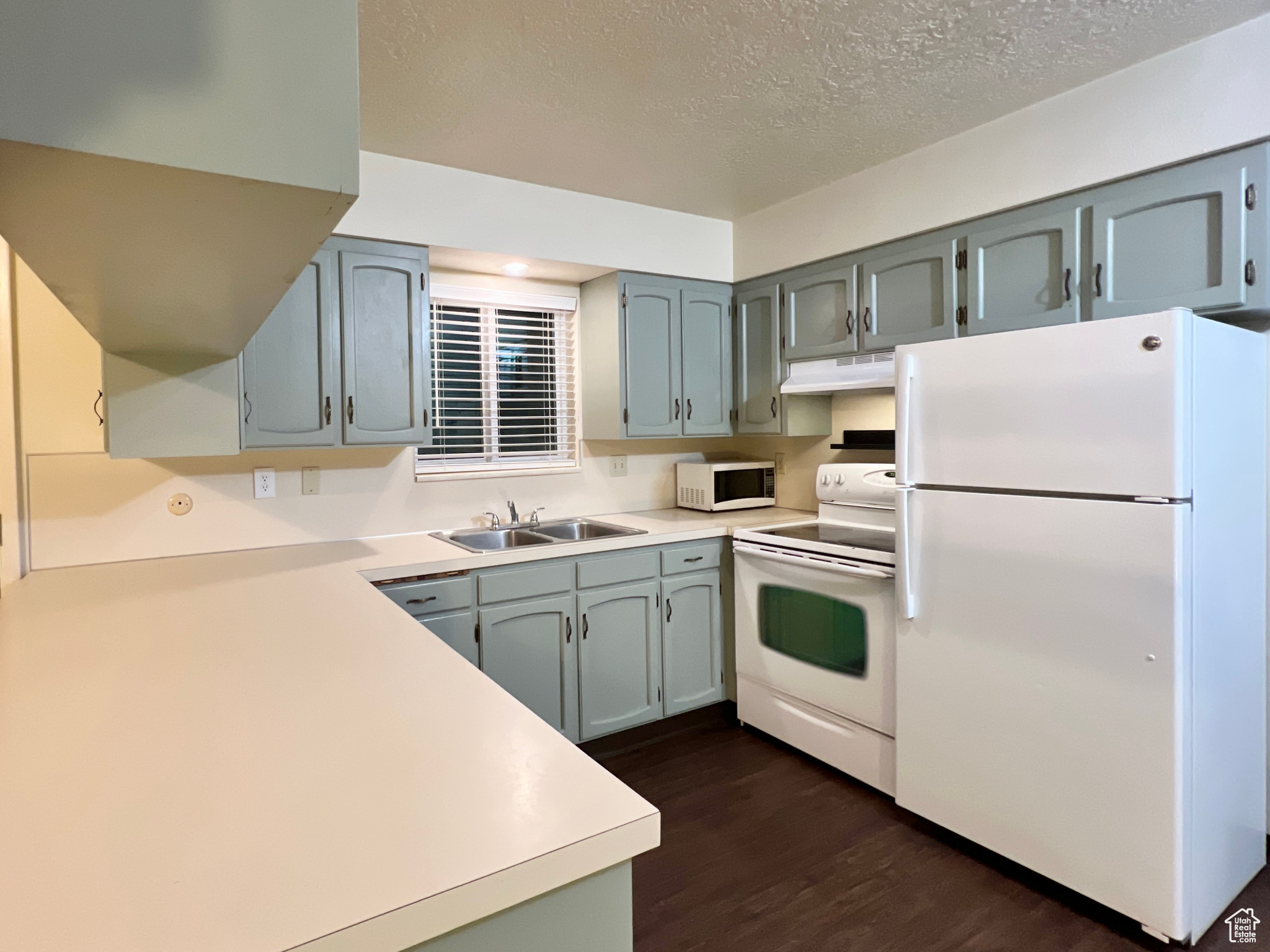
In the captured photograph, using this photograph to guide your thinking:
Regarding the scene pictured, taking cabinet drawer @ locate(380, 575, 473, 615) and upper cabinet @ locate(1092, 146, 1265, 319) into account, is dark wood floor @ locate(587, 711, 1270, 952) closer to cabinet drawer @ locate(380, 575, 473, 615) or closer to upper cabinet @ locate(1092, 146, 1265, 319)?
cabinet drawer @ locate(380, 575, 473, 615)

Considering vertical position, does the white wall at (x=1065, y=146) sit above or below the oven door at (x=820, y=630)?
above

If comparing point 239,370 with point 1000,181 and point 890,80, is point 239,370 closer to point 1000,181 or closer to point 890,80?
point 890,80

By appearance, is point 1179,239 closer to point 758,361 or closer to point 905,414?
point 905,414

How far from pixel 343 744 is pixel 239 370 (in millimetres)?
1817

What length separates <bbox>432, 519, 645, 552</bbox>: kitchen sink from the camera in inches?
121

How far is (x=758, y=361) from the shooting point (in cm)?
351

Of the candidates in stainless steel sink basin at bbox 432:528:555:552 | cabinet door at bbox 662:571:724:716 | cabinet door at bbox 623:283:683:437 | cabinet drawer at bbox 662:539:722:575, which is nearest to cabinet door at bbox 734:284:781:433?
cabinet door at bbox 623:283:683:437

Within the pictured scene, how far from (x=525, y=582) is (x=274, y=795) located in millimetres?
1866

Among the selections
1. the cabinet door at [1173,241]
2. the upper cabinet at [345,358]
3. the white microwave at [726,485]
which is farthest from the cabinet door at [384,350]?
the cabinet door at [1173,241]

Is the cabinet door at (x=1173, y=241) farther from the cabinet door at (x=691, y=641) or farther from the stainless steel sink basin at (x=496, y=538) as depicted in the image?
the stainless steel sink basin at (x=496, y=538)

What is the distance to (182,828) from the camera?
0.77m

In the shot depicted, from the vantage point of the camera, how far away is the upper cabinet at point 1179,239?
1.96 meters

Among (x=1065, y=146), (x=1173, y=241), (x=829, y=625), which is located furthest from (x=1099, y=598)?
(x=1065, y=146)

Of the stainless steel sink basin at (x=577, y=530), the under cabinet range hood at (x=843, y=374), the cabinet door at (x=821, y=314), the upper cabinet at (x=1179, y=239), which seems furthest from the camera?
the stainless steel sink basin at (x=577, y=530)
